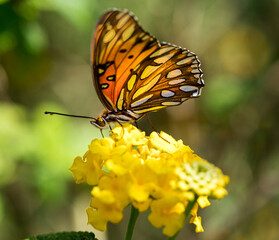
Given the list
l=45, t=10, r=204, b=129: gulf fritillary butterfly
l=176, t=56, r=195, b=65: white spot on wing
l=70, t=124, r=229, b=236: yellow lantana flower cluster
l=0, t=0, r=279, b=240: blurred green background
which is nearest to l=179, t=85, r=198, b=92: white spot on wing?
l=45, t=10, r=204, b=129: gulf fritillary butterfly

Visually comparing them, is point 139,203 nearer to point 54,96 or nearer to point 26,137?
point 26,137

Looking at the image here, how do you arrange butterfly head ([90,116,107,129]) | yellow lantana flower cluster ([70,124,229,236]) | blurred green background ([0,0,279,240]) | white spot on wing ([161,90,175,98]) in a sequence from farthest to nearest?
blurred green background ([0,0,279,240]) → white spot on wing ([161,90,175,98]) → butterfly head ([90,116,107,129]) → yellow lantana flower cluster ([70,124,229,236])

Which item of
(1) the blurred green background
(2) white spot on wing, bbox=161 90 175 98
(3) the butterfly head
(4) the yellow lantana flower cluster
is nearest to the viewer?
(4) the yellow lantana flower cluster

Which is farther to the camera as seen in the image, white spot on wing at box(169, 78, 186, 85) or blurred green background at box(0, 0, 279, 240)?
blurred green background at box(0, 0, 279, 240)

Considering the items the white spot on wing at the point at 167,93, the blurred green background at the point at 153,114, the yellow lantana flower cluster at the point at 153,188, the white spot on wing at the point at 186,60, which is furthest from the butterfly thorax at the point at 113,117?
the blurred green background at the point at 153,114

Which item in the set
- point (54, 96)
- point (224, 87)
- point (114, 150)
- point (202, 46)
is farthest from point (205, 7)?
point (114, 150)

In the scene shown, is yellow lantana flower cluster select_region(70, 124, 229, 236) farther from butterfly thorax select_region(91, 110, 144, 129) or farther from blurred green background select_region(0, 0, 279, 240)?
blurred green background select_region(0, 0, 279, 240)

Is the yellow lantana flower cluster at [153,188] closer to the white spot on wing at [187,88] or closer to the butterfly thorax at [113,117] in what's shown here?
the butterfly thorax at [113,117]
